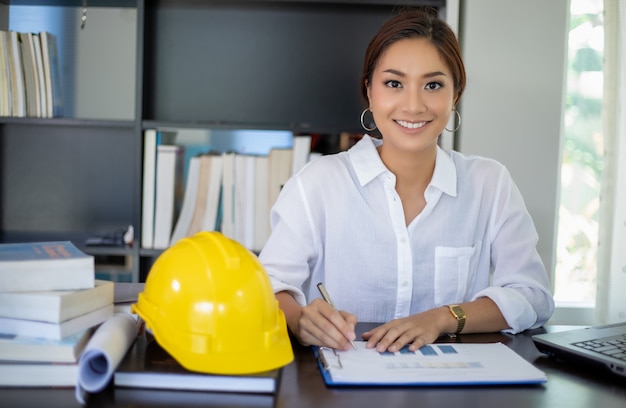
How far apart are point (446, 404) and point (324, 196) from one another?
83 cm

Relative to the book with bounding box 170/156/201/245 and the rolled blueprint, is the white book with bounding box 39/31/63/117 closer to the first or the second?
the book with bounding box 170/156/201/245

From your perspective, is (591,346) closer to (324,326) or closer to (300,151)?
(324,326)

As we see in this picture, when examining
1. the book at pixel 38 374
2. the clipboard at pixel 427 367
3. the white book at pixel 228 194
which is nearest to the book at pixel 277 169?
the white book at pixel 228 194

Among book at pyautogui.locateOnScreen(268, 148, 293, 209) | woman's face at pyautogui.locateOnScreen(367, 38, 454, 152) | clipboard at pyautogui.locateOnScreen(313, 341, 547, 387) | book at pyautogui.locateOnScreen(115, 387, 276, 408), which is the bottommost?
book at pyautogui.locateOnScreen(115, 387, 276, 408)

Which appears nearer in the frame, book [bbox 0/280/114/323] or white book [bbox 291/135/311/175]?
book [bbox 0/280/114/323]

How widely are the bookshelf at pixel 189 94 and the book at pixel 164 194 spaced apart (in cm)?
23

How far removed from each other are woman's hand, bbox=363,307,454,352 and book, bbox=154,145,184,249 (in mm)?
1478

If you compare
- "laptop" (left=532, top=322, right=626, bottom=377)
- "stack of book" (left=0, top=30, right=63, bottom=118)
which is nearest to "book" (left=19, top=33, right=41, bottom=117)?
Answer: "stack of book" (left=0, top=30, right=63, bottom=118)

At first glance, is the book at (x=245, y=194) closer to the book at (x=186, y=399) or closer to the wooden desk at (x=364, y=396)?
the wooden desk at (x=364, y=396)

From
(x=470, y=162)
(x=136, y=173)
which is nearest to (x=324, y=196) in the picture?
(x=470, y=162)

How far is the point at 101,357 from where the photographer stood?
3.08 ft

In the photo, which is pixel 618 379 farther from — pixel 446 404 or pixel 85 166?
pixel 85 166

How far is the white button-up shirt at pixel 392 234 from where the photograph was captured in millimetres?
1641

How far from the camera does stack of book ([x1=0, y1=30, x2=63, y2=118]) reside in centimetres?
248
